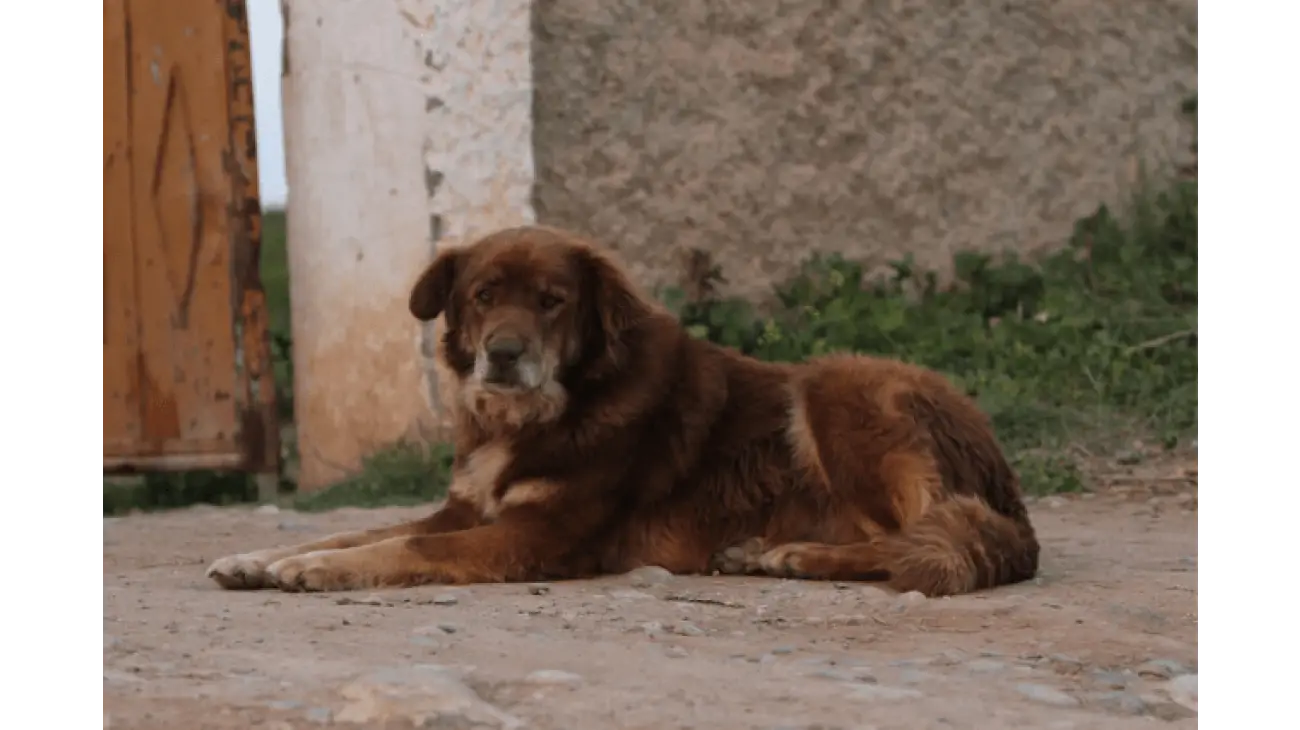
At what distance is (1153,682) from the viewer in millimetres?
3562

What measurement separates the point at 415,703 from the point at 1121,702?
1.43 metres

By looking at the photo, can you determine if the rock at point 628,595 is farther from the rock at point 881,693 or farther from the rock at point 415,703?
the rock at point 415,703

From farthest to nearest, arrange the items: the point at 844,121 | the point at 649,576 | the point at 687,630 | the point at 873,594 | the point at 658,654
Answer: the point at 844,121 < the point at 649,576 < the point at 873,594 < the point at 687,630 < the point at 658,654

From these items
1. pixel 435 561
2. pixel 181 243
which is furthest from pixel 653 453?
pixel 181 243

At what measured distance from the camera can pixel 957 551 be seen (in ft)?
16.0

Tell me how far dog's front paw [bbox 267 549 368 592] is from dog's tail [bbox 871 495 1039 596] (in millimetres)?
1576

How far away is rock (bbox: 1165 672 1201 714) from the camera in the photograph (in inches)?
132

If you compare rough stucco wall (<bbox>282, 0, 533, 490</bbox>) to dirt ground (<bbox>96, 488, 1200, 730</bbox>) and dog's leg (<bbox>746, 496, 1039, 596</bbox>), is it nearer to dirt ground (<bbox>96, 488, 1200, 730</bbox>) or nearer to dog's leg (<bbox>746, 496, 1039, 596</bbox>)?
dirt ground (<bbox>96, 488, 1200, 730</bbox>)

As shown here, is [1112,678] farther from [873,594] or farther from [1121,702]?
[873,594]

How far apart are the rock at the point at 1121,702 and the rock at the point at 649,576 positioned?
176 cm

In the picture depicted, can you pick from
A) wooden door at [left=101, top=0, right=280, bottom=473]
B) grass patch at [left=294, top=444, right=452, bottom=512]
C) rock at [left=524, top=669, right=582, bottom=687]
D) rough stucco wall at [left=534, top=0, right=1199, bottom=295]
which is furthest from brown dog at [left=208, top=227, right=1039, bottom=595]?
wooden door at [left=101, top=0, right=280, bottom=473]

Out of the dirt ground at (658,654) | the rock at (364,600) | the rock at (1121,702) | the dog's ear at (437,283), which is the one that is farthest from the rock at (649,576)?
the rock at (1121,702)
